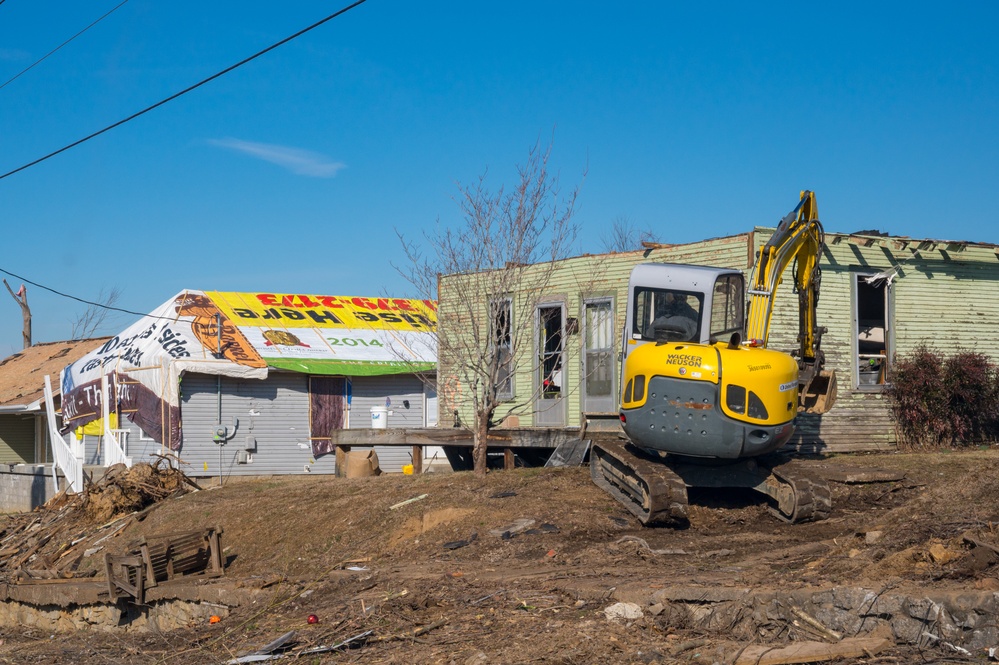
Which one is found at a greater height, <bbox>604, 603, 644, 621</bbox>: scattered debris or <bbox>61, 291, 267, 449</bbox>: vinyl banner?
<bbox>61, 291, 267, 449</bbox>: vinyl banner

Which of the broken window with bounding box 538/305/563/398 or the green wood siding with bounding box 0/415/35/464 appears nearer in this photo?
the broken window with bounding box 538/305/563/398

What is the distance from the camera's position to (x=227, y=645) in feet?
31.3

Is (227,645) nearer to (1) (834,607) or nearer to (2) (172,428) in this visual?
(1) (834,607)

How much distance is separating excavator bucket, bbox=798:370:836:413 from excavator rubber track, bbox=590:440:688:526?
295 cm

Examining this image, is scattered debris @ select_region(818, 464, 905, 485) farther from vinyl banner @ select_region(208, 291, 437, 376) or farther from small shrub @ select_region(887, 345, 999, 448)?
vinyl banner @ select_region(208, 291, 437, 376)

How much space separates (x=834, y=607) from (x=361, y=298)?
2401 cm

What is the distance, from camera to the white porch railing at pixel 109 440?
907 inches

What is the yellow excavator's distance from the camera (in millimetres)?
11742

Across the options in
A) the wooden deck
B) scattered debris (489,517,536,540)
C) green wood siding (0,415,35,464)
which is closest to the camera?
scattered debris (489,517,536,540)

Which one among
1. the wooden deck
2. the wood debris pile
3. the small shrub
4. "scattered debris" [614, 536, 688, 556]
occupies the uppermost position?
the small shrub

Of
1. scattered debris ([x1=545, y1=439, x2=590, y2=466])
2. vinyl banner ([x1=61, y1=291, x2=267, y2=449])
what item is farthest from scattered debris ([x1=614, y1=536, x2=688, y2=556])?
vinyl banner ([x1=61, y1=291, x2=267, y2=449])

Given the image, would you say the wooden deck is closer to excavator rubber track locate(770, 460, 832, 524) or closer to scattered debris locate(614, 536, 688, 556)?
excavator rubber track locate(770, 460, 832, 524)

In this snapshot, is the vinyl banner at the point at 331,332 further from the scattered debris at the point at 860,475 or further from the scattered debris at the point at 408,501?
the scattered debris at the point at 860,475

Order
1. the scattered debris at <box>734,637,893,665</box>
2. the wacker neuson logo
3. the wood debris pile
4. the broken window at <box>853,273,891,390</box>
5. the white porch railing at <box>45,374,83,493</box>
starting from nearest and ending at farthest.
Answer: the scattered debris at <box>734,637,893,665</box> < the wacker neuson logo < the wood debris pile < the broken window at <box>853,273,891,390</box> < the white porch railing at <box>45,374,83,493</box>
